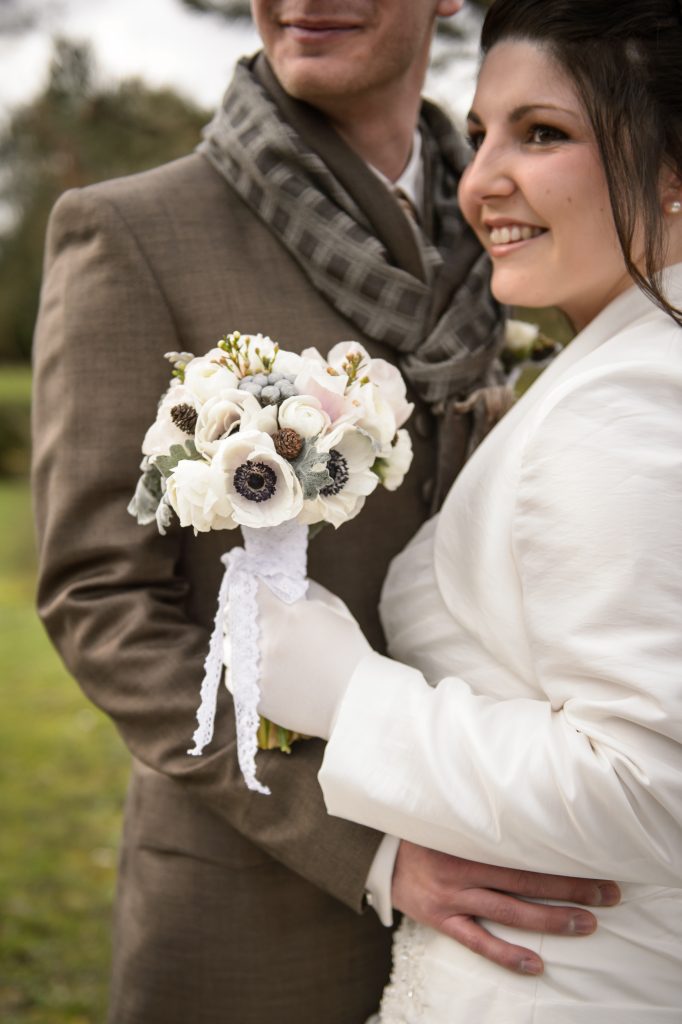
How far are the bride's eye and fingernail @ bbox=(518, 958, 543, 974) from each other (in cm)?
132

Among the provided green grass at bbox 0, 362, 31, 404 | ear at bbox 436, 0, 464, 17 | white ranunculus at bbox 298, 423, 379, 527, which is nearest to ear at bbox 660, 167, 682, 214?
white ranunculus at bbox 298, 423, 379, 527

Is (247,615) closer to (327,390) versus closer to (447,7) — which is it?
(327,390)

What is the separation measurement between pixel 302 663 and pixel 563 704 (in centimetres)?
42

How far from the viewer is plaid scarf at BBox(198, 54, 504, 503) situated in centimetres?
202

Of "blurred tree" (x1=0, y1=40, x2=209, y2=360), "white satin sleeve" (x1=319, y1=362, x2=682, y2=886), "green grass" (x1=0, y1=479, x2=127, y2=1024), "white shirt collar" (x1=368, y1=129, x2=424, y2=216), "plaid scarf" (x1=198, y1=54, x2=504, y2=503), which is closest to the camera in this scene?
"white satin sleeve" (x1=319, y1=362, x2=682, y2=886)

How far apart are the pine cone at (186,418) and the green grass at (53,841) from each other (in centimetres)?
297

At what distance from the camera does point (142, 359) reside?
6.11 feet

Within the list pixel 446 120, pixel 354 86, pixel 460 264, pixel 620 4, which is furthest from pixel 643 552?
pixel 446 120

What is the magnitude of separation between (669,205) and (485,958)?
125 cm

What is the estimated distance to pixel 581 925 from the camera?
155cm

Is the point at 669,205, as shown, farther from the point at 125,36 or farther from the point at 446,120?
the point at 125,36

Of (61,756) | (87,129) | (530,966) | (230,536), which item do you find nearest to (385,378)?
(230,536)

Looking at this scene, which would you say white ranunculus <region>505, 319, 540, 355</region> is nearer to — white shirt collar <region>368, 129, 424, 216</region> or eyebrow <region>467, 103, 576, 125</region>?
white shirt collar <region>368, 129, 424, 216</region>

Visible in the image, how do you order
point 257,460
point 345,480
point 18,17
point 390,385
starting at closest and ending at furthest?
point 257,460 → point 345,480 → point 390,385 → point 18,17
